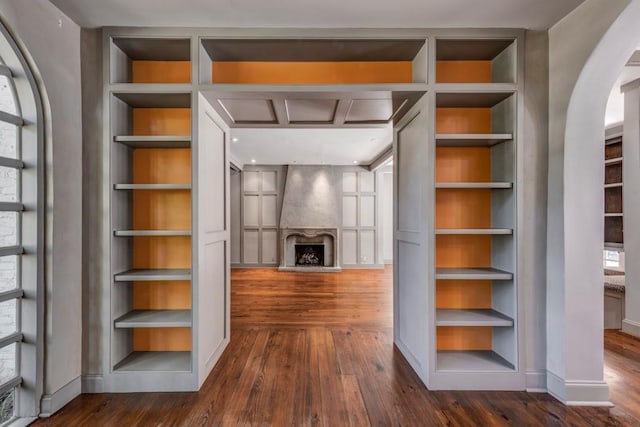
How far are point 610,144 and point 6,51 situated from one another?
643 centimetres

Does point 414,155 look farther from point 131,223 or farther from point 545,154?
point 131,223

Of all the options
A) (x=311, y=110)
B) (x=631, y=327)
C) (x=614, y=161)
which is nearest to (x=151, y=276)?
(x=311, y=110)

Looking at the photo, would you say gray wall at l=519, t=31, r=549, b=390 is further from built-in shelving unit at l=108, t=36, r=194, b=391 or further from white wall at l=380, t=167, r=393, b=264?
white wall at l=380, t=167, r=393, b=264

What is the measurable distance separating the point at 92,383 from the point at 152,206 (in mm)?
1338

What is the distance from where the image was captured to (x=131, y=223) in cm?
250

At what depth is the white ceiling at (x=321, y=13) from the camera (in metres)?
1.95

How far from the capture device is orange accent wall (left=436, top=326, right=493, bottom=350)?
2.56 metres

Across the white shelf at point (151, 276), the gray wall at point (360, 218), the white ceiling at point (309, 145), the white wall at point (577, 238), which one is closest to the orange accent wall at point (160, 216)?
the white shelf at point (151, 276)

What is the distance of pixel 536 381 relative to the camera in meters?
2.21

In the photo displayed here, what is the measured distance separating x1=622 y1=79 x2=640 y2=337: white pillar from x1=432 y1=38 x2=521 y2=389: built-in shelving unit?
2.07 m

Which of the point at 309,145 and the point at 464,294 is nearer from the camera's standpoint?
the point at 464,294

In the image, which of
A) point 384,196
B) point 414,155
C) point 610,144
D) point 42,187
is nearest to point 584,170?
point 414,155

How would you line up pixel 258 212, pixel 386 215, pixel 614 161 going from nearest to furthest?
pixel 614 161 → pixel 258 212 → pixel 386 215

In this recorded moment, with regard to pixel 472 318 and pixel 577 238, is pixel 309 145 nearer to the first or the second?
pixel 472 318
